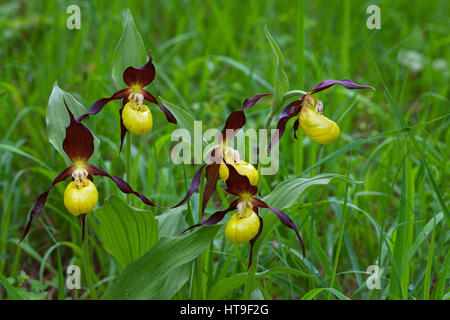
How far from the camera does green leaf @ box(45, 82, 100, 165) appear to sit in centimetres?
112

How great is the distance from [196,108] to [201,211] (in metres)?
1.03

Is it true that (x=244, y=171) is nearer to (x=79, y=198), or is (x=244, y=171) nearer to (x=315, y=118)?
(x=315, y=118)

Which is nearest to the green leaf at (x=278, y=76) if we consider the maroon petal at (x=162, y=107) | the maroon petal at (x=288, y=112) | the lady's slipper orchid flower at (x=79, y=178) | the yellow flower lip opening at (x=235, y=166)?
the maroon petal at (x=288, y=112)

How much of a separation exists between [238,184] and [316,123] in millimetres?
224

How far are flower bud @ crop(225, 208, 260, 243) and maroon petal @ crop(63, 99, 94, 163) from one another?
1.20 ft

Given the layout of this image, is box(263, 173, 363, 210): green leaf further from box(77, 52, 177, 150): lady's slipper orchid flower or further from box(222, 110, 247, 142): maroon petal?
box(77, 52, 177, 150): lady's slipper orchid flower

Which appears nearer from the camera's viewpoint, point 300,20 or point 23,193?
point 300,20

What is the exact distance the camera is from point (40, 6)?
9.89 feet

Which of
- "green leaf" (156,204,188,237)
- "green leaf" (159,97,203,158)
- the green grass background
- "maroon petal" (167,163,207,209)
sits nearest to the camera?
"maroon petal" (167,163,207,209)

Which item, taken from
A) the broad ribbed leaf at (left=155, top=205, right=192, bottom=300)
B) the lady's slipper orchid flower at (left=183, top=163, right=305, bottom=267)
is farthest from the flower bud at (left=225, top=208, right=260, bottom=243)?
the broad ribbed leaf at (left=155, top=205, right=192, bottom=300)

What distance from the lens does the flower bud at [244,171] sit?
1.03 metres

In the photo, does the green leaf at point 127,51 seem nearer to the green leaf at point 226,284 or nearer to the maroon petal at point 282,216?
the maroon petal at point 282,216
